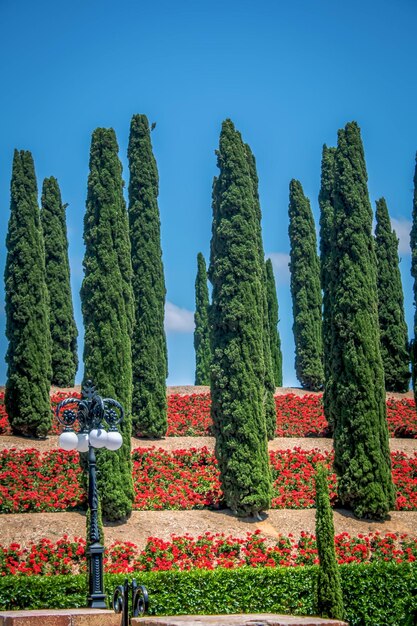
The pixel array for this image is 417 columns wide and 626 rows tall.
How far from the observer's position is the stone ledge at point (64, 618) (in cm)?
1179

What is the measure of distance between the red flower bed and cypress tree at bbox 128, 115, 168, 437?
2.95 meters

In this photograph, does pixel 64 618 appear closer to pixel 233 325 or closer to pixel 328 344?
pixel 233 325

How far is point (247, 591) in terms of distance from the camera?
57.3ft

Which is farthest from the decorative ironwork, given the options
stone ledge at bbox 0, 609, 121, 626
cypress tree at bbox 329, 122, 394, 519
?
cypress tree at bbox 329, 122, 394, 519

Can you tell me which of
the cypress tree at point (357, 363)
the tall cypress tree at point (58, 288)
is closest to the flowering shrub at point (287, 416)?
the tall cypress tree at point (58, 288)

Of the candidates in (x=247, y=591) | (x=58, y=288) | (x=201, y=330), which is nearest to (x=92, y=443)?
(x=247, y=591)

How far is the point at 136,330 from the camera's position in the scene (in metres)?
31.9

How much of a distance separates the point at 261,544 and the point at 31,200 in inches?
572

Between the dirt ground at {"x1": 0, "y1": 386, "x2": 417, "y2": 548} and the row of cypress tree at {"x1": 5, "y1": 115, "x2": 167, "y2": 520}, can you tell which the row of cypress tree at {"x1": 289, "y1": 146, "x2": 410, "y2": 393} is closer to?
the row of cypress tree at {"x1": 5, "y1": 115, "x2": 167, "y2": 520}

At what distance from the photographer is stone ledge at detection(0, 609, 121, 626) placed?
11.8m

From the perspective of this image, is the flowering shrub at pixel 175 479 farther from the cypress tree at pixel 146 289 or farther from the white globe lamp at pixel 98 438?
the white globe lamp at pixel 98 438

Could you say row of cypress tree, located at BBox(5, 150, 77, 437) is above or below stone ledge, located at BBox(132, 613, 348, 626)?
above

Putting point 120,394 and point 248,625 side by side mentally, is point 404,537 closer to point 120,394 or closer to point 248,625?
point 120,394

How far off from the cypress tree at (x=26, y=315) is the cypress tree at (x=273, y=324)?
17042 millimetres
